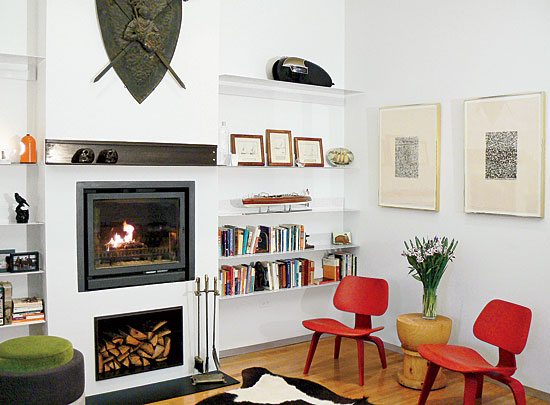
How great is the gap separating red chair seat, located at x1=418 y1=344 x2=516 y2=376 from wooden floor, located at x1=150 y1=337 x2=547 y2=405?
389mm

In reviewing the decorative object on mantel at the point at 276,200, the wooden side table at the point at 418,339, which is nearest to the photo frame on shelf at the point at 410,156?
the decorative object on mantel at the point at 276,200

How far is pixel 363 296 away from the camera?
15.8 feet

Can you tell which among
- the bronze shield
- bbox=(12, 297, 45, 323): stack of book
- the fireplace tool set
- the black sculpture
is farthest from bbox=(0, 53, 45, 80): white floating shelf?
the fireplace tool set

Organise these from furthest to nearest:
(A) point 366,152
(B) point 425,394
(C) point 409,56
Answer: (A) point 366,152
(C) point 409,56
(B) point 425,394

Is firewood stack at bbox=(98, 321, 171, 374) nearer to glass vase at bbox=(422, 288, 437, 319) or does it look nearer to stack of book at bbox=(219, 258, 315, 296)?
stack of book at bbox=(219, 258, 315, 296)

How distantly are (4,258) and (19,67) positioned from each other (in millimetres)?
1286

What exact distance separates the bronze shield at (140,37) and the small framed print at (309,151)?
153cm

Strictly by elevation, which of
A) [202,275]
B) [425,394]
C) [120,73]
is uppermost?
[120,73]

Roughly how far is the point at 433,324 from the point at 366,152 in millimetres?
1816

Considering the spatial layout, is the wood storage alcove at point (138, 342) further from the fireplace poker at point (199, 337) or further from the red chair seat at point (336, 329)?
the red chair seat at point (336, 329)

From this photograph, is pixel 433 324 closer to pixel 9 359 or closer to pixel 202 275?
pixel 202 275

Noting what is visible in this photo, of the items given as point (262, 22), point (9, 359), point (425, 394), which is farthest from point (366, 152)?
point (9, 359)

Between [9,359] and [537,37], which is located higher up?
[537,37]

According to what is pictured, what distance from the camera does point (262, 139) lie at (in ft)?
16.8
